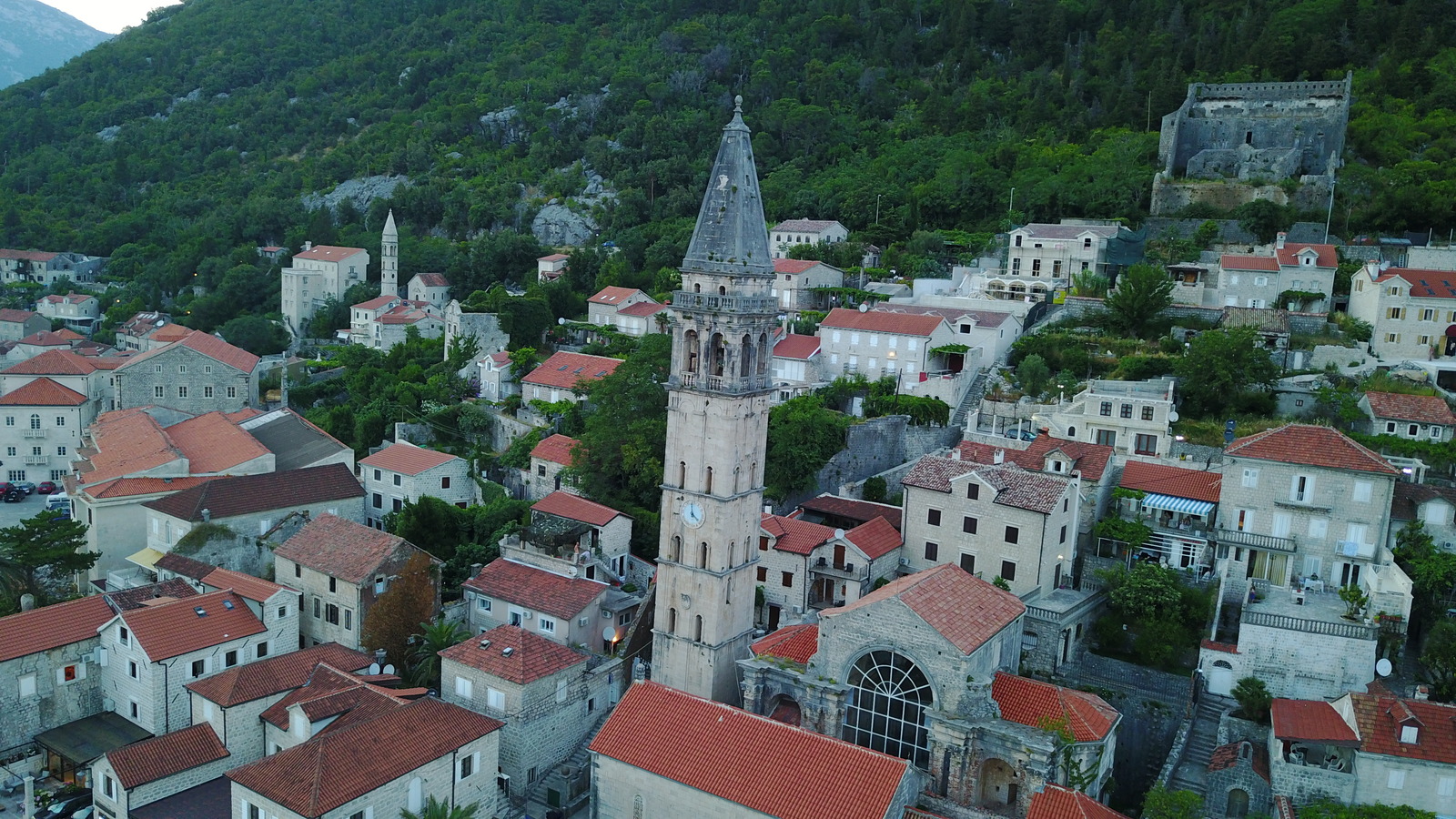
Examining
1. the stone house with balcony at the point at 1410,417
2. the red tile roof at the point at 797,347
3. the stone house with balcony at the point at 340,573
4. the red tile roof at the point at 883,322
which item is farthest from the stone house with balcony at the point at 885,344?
the stone house with balcony at the point at 340,573

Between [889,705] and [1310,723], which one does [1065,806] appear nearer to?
[889,705]

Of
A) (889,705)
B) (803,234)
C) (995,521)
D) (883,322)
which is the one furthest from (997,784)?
(803,234)

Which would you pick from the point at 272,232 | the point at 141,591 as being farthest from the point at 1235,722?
the point at 272,232

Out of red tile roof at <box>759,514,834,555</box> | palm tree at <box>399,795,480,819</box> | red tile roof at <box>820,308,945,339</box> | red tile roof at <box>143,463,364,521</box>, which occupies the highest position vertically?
red tile roof at <box>820,308,945,339</box>

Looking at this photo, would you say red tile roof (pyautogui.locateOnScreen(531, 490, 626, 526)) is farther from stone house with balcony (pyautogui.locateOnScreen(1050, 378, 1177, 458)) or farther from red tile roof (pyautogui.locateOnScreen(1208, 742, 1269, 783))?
red tile roof (pyautogui.locateOnScreen(1208, 742, 1269, 783))

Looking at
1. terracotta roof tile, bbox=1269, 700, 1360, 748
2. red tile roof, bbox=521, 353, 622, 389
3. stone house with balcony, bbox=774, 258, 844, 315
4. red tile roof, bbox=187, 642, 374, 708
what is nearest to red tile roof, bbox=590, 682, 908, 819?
terracotta roof tile, bbox=1269, 700, 1360, 748

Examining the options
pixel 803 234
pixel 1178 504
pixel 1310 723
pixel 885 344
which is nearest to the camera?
pixel 1310 723
